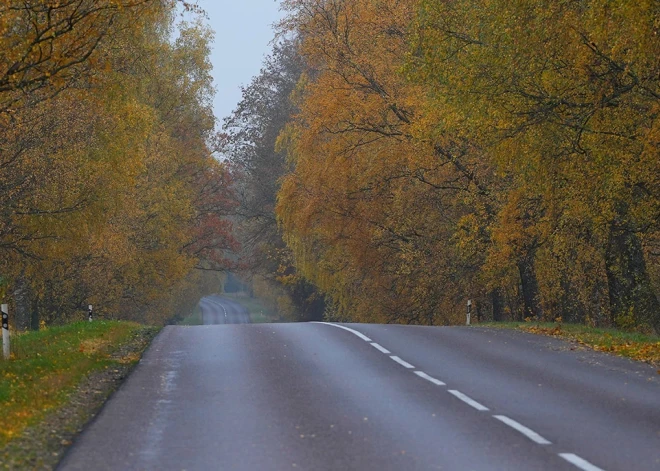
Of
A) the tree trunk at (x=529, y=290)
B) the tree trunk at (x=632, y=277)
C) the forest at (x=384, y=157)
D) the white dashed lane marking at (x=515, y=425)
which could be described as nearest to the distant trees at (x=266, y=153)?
the forest at (x=384, y=157)

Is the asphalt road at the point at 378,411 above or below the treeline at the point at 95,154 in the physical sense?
below

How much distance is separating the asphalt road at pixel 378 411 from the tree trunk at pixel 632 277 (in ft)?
20.8

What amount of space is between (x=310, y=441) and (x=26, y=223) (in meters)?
19.6

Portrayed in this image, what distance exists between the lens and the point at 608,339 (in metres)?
19.5

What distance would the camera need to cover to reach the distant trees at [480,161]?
58.9ft

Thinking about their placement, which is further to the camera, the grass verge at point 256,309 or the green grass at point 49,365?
the grass verge at point 256,309

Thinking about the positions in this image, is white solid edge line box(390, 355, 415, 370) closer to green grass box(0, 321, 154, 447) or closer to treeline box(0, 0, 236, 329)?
green grass box(0, 321, 154, 447)

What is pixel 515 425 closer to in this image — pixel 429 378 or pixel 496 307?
pixel 429 378

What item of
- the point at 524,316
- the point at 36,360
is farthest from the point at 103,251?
the point at 36,360

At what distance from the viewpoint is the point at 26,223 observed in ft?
87.5

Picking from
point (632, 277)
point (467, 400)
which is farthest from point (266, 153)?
point (467, 400)

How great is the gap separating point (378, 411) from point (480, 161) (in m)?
19.2

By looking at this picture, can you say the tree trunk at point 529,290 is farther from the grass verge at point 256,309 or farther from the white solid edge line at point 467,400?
the grass verge at point 256,309

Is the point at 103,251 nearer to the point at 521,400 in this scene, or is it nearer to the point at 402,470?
the point at 521,400
